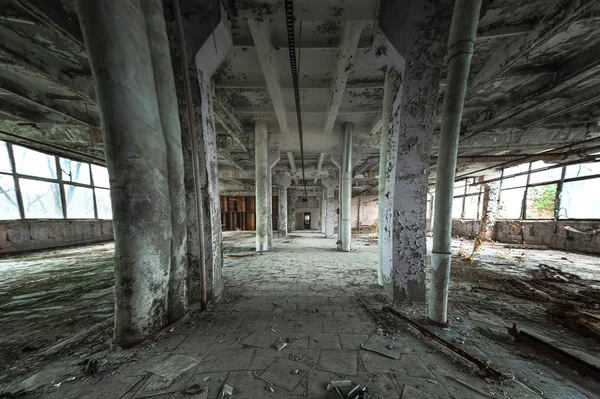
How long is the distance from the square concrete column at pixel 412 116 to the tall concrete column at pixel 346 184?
4410 mm

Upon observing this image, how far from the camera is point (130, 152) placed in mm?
1934

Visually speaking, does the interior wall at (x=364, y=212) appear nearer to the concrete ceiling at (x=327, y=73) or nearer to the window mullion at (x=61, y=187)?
the concrete ceiling at (x=327, y=73)

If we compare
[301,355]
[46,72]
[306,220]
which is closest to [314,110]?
[46,72]

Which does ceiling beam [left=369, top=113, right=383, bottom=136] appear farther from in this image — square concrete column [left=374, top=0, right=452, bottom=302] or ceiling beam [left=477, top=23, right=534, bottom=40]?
square concrete column [left=374, top=0, right=452, bottom=302]

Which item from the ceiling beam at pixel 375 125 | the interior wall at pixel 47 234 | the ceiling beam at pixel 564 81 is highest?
the ceiling beam at pixel 375 125

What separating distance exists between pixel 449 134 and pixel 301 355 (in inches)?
110

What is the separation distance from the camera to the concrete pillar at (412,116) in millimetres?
2719

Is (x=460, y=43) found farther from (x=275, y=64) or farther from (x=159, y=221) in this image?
(x=159, y=221)

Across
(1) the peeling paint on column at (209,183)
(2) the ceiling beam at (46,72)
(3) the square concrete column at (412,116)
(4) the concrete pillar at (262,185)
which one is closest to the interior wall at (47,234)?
(2) the ceiling beam at (46,72)

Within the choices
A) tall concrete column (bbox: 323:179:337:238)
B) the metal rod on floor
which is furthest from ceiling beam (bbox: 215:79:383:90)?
tall concrete column (bbox: 323:179:337:238)

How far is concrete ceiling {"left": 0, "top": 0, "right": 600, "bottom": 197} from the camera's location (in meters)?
2.92

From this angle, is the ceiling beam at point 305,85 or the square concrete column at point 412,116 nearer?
the square concrete column at point 412,116

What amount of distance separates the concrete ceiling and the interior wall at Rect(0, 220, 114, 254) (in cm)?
355

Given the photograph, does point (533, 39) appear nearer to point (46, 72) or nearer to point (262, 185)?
point (262, 185)
